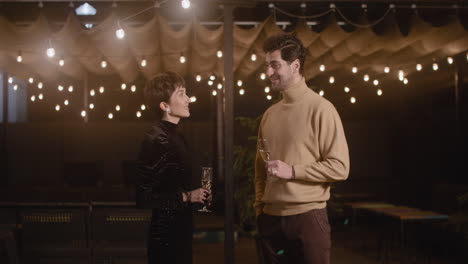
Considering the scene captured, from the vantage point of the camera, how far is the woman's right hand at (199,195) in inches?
104

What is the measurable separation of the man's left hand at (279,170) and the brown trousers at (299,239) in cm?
20

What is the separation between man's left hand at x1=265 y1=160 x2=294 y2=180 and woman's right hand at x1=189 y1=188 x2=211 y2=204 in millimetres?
635

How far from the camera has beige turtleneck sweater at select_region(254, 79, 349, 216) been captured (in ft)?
7.03

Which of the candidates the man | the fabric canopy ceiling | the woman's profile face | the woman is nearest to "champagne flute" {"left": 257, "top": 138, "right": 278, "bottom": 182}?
the man

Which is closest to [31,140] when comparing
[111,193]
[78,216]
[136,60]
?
[111,193]

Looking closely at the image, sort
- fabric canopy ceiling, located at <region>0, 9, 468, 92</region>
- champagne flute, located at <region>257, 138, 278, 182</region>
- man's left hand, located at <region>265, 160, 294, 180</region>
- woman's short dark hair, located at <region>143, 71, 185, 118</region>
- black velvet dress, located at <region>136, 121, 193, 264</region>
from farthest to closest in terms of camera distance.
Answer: fabric canopy ceiling, located at <region>0, 9, 468, 92</region> → woman's short dark hair, located at <region>143, 71, 185, 118</region> → black velvet dress, located at <region>136, 121, 193, 264</region> → champagne flute, located at <region>257, 138, 278, 182</region> → man's left hand, located at <region>265, 160, 294, 180</region>

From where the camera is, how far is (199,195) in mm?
2631

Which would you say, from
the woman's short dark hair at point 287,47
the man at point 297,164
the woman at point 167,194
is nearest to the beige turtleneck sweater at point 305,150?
the man at point 297,164

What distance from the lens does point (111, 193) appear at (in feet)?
27.3

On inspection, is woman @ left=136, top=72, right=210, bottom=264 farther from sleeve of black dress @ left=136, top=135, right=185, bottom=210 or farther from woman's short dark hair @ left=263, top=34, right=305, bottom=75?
woman's short dark hair @ left=263, top=34, right=305, bottom=75

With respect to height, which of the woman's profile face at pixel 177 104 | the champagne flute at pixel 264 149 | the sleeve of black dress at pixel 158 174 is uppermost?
the woman's profile face at pixel 177 104

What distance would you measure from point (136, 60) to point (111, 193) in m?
2.42

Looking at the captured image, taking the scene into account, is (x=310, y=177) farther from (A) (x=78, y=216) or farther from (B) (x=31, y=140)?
(B) (x=31, y=140)

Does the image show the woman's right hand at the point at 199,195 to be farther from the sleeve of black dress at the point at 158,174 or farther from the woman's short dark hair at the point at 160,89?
the woman's short dark hair at the point at 160,89
